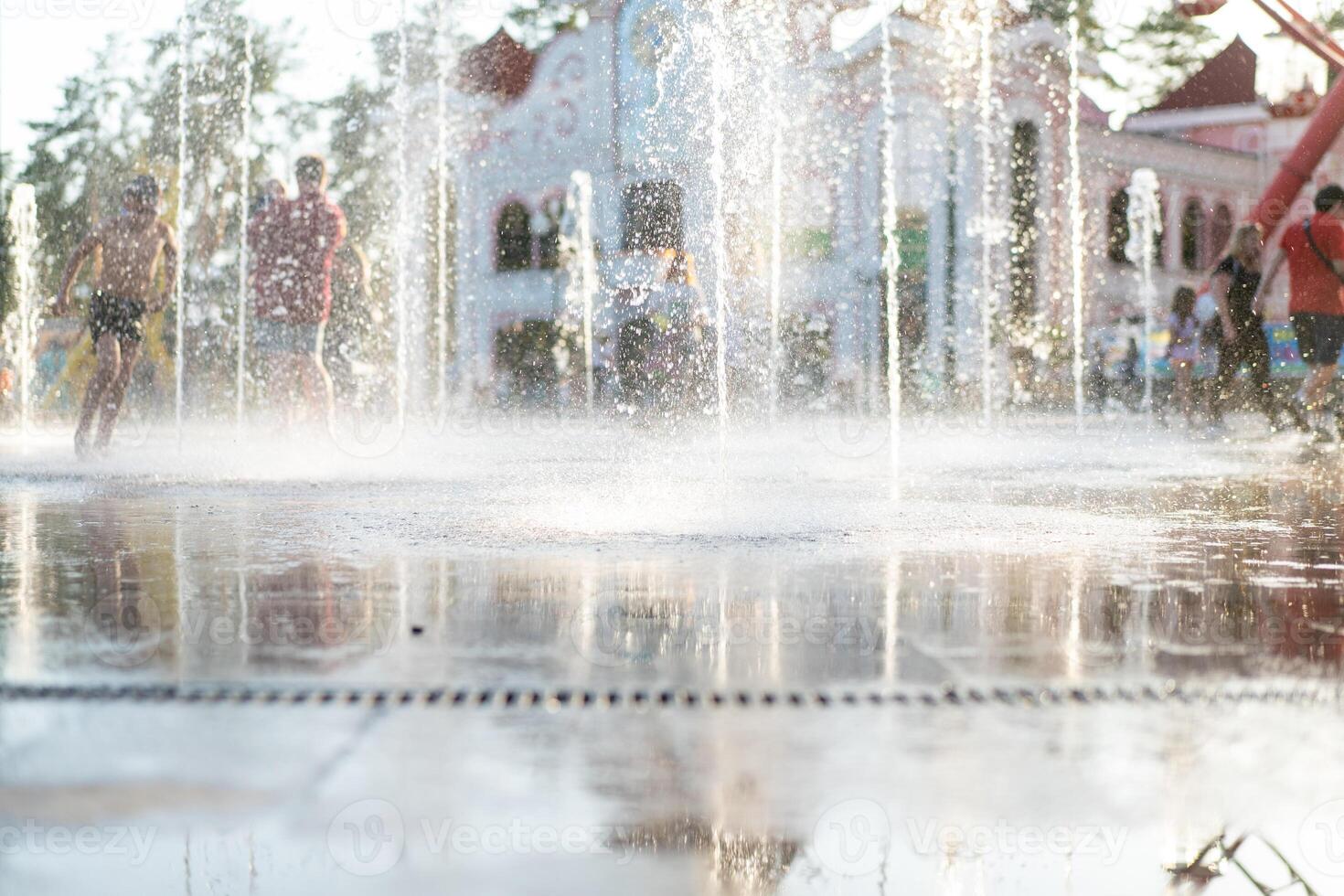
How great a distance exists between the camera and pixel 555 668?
3.56 metres

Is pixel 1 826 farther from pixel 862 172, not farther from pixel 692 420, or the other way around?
pixel 862 172

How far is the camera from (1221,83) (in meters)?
37.9

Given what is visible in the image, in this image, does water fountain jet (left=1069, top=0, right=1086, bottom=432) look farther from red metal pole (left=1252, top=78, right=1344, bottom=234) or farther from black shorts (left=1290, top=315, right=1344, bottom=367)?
black shorts (left=1290, top=315, right=1344, bottom=367)

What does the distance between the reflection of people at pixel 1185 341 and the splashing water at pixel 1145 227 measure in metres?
14.1

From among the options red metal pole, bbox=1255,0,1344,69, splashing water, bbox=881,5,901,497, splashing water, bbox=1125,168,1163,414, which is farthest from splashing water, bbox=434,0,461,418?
red metal pole, bbox=1255,0,1344,69

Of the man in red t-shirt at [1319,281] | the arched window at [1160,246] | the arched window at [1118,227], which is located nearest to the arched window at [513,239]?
the arched window at [1118,227]

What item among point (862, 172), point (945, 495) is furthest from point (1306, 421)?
point (862, 172)

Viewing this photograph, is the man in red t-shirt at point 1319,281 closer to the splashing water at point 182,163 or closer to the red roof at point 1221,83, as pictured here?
the splashing water at point 182,163

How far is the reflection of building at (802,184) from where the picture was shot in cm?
2748

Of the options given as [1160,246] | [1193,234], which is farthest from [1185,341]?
[1193,234]

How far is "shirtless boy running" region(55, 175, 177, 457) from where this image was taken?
10609 mm

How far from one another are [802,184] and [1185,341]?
12831 mm

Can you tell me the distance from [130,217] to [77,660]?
24.7 feet

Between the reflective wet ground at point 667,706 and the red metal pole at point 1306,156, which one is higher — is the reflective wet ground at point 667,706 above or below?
below
